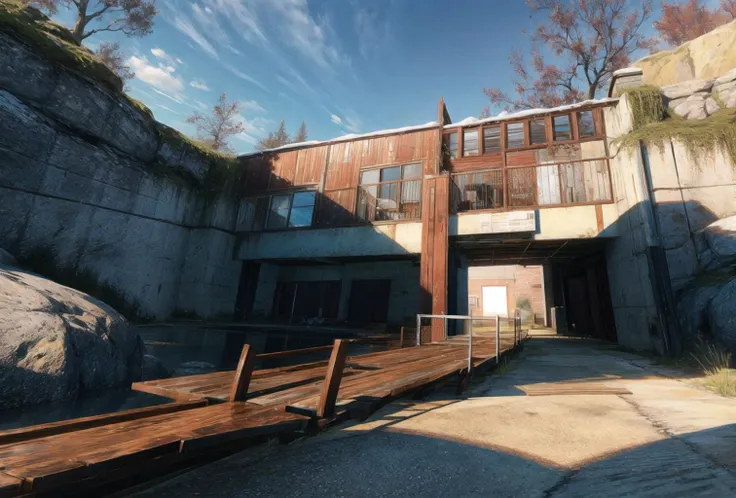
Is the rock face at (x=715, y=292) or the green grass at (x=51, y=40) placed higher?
the green grass at (x=51, y=40)

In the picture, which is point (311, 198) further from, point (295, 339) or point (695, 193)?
point (695, 193)

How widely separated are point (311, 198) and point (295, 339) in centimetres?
699

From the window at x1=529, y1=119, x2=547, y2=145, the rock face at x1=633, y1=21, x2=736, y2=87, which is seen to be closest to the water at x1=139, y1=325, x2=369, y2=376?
the window at x1=529, y1=119, x2=547, y2=145

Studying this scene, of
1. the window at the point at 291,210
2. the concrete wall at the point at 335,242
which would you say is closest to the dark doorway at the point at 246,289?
the concrete wall at the point at 335,242

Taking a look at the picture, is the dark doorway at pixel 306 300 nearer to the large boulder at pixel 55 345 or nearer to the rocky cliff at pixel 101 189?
the rocky cliff at pixel 101 189

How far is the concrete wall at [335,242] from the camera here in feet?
44.8

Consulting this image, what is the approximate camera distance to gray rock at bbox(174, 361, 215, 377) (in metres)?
7.18

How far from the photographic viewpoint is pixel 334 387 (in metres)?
2.76

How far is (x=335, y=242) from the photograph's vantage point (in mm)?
14898

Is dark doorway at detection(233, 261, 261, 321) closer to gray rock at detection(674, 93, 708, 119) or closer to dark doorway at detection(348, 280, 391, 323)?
dark doorway at detection(348, 280, 391, 323)

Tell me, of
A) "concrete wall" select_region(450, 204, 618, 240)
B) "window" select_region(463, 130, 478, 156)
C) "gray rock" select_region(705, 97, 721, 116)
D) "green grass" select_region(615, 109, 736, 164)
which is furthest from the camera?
"window" select_region(463, 130, 478, 156)

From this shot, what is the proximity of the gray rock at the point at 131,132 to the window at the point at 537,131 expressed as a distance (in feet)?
53.8

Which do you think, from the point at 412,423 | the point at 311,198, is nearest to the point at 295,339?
the point at 311,198

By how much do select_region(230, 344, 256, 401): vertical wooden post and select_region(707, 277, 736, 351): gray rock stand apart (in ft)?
32.3
